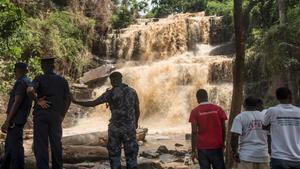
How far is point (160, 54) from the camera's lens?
1096 inches

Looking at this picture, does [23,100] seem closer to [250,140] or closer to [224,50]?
[250,140]

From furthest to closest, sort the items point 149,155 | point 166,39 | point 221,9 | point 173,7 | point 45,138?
1. point 173,7
2. point 221,9
3. point 166,39
4. point 149,155
5. point 45,138

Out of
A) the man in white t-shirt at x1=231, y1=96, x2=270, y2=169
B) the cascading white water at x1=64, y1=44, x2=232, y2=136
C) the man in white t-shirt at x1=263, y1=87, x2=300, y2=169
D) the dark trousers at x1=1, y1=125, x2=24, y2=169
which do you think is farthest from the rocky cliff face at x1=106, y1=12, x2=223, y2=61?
the man in white t-shirt at x1=263, y1=87, x2=300, y2=169

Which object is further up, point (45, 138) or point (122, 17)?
point (122, 17)

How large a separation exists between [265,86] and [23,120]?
1600 centimetres

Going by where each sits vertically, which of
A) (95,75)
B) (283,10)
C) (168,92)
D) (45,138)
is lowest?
(168,92)

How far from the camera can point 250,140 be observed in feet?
17.6

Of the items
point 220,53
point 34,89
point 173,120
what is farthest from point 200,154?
point 220,53

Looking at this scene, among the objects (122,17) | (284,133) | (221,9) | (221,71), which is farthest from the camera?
(122,17)

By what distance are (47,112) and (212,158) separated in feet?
7.42

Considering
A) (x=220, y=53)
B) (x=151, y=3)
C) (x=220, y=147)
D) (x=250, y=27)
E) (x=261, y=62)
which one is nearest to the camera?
(x=220, y=147)

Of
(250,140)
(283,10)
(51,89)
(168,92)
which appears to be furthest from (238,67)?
(168,92)

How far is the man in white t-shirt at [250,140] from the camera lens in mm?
5312

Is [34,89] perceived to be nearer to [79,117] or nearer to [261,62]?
[261,62]
